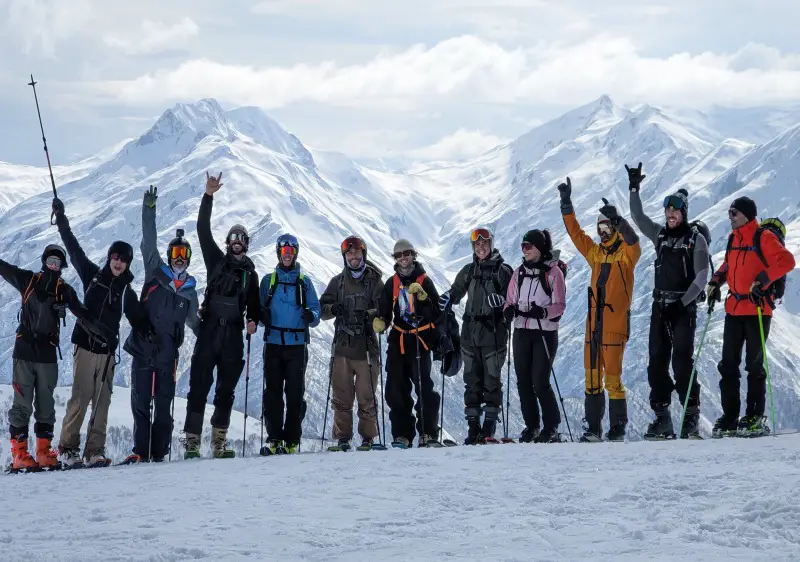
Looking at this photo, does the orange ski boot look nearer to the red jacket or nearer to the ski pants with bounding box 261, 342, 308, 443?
the ski pants with bounding box 261, 342, 308, 443

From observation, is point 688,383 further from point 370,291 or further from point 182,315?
point 182,315

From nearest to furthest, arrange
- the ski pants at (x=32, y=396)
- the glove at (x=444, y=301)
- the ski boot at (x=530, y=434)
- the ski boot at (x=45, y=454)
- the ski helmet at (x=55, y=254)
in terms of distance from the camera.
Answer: the ski pants at (x=32, y=396)
the ski boot at (x=45, y=454)
the ski helmet at (x=55, y=254)
the ski boot at (x=530, y=434)
the glove at (x=444, y=301)

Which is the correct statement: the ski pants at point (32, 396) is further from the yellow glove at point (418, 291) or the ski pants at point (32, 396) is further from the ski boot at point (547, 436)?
the ski boot at point (547, 436)

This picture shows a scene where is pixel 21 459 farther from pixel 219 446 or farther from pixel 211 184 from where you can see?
pixel 211 184

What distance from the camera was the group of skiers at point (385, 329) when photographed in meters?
12.6

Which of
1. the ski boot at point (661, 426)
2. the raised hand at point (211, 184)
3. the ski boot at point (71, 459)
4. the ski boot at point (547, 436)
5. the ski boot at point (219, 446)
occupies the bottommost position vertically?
the ski boot at point (71, 459)

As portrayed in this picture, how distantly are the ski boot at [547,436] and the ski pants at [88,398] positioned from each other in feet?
19.3

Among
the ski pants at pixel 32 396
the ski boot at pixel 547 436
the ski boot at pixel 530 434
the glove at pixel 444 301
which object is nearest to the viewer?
the ski pants at pixel 32 396

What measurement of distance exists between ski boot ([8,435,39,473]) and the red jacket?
9.28 m

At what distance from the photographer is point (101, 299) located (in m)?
12.9

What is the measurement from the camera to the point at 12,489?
1008 centimetres

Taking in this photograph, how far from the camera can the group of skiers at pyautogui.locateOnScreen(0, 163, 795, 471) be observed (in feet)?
41.3

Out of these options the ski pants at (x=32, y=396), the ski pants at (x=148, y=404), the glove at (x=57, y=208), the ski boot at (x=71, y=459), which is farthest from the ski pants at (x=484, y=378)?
the glove at (x=57, y=208)

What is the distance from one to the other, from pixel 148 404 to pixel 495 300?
4.98 meters
